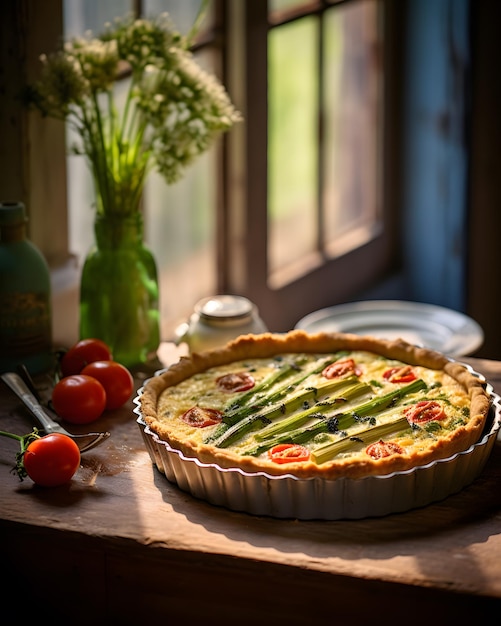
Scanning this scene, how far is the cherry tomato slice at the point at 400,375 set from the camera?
1.95m

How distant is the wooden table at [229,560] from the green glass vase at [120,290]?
53cm

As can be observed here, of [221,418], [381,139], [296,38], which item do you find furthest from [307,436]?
[381,139]

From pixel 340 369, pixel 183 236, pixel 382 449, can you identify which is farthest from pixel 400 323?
pixel 382 449

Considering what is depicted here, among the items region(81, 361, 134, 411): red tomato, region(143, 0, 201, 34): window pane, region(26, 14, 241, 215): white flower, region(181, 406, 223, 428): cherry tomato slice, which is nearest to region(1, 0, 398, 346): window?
region(143, 0, 201, 34): window pane

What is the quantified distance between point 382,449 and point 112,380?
1.79 feet

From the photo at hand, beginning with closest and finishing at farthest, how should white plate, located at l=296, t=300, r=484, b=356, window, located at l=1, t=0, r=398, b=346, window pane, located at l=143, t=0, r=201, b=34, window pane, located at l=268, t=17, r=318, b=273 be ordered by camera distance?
window, located at l=1, t=0, r=398, b=346, window pane, located at l=143, t=0, r=201, b=34, white plate, located at l=296, t=300, r=484, b=356, window pane, located at l=268, t=17, r=318, b=273

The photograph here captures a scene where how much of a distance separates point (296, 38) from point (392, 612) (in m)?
2.09

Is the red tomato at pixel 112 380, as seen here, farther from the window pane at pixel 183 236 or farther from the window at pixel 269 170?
the window pane at pixel 183 236

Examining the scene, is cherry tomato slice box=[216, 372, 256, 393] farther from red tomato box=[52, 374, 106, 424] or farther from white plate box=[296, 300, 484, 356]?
white plate box=[296, 300, 484, 356]

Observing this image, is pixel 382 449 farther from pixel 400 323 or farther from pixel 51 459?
pixel 400 323

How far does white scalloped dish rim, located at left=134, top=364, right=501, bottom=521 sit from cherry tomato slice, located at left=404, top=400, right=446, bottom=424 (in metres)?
0.12

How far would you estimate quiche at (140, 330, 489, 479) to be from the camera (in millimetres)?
1618

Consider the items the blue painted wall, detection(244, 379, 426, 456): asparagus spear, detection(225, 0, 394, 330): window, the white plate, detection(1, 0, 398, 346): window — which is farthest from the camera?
the blue painted wall

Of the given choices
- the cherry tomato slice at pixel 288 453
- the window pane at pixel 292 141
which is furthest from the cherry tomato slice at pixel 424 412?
the window pane at pixel 292 141
